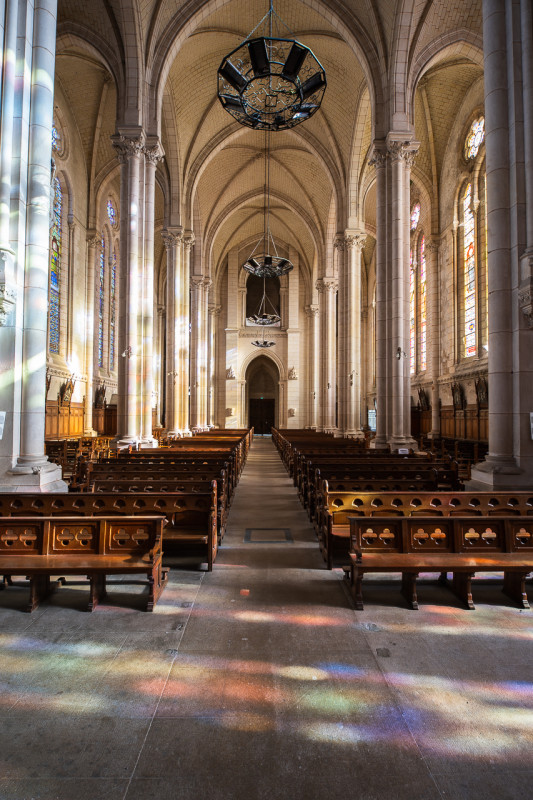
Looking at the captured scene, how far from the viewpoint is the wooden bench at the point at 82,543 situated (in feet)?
14.3

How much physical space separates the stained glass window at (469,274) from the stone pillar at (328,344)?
8946 mm

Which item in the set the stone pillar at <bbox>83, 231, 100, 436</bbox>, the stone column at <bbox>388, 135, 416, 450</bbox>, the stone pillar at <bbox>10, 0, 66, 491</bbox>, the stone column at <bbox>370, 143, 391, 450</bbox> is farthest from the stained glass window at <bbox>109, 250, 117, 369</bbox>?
the stone pillar at <bbox>10, 0, 66, 491</bbox>

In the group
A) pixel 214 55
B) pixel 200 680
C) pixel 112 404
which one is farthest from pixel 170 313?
pixel 200 680

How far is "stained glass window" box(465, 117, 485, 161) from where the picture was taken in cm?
1856

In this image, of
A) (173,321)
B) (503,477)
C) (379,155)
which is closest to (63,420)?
(173,321)

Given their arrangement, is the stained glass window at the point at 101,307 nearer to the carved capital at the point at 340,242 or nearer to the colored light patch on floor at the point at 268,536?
the carved capital at the point at 340,242

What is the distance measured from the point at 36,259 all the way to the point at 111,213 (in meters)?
21.5

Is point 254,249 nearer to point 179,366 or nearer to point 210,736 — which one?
point 179,366

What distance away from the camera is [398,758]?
2.35m

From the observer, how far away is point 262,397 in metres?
→ 45.4

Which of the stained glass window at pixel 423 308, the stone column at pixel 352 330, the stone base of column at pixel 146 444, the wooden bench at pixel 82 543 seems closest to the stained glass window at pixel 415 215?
the stained glass window at pixel 423 308

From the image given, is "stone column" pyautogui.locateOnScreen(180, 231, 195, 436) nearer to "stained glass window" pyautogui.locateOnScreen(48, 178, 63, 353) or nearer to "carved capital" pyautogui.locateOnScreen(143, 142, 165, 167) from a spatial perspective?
"stained glass window" pyautogui.locateOnScreen(48, 178, 63, 353)

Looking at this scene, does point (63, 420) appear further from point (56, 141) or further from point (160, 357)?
point (160, 357)

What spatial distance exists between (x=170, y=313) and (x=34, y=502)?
55.1 ft
